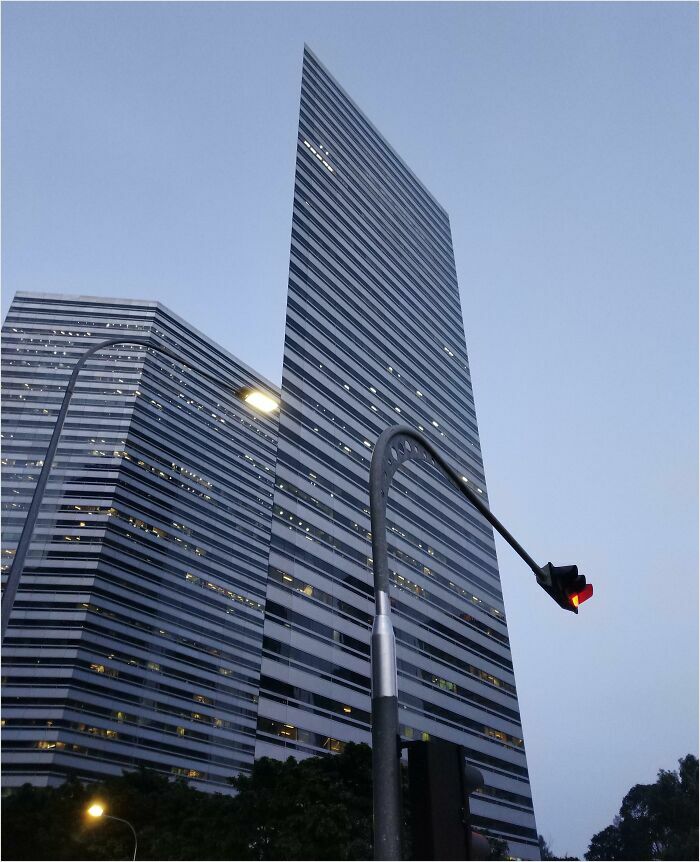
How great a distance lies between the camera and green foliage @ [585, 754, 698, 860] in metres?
73.3

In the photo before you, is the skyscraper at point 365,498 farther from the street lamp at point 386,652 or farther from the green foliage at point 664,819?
the street lamp at point 386,652

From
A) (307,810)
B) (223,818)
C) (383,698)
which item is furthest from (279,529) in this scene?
(383,698)

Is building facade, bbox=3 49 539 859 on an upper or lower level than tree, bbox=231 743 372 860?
upper

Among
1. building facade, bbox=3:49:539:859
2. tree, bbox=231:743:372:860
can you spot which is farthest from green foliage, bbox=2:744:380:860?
building facade, bbox=3:49:539:859

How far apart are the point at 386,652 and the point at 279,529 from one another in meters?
55.9

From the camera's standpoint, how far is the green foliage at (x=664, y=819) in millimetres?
73312

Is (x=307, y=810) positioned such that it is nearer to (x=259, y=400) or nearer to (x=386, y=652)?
(x=259, y=400)

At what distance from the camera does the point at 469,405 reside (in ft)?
350

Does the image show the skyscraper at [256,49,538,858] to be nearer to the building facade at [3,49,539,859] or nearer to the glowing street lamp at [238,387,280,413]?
the building facade at [3,49,539,859]

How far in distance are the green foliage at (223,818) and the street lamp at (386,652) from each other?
30828 millimetres

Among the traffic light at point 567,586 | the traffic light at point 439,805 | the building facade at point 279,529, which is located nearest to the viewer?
the traffic light at point 439,805

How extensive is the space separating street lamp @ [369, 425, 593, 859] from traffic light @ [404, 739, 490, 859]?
0.69 feet

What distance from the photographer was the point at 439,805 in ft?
14.5

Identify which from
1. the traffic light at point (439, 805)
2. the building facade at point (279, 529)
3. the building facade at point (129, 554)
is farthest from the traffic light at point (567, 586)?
the building facade at point (129, 554)
